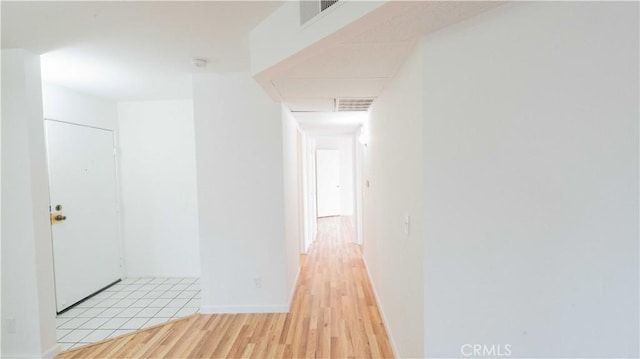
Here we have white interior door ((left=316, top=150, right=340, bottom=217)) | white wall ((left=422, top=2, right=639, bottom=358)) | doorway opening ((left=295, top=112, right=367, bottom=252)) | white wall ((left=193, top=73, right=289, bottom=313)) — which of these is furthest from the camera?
white interior door ((left=316, top=150, right=340, bottom=217))

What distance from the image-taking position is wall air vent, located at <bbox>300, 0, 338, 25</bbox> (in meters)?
1.41

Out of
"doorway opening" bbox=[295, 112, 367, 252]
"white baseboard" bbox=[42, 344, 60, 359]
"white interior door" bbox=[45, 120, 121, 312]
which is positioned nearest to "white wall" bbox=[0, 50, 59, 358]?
"white baseboard" bbox=[42, 344, 60, 359]

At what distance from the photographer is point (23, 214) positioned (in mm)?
2096

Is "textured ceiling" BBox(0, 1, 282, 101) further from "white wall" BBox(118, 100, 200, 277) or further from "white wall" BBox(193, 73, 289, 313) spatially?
"white wall" BBox(118, 100, 200, 277)

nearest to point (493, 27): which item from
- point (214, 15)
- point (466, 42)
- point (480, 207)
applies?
point (466, 42)

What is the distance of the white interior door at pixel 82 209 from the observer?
2.95 m


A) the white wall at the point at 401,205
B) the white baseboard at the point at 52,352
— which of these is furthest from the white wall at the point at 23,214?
the white wall at the point at 401,205

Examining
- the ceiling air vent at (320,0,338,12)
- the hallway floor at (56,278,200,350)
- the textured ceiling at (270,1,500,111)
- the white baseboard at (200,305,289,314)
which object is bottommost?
the hallway floor at (56,278,200,350)

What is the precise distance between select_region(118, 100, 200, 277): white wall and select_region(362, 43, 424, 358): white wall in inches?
100

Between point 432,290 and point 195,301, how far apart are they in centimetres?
Answer: 273

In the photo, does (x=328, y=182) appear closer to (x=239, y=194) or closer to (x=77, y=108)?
(x=239, y=194)

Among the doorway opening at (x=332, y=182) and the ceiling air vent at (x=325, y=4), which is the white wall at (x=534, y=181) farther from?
the doorway opening at (x=332, y=182)

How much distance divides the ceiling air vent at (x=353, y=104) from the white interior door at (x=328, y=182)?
205 inches

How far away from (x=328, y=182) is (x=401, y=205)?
6644mm
